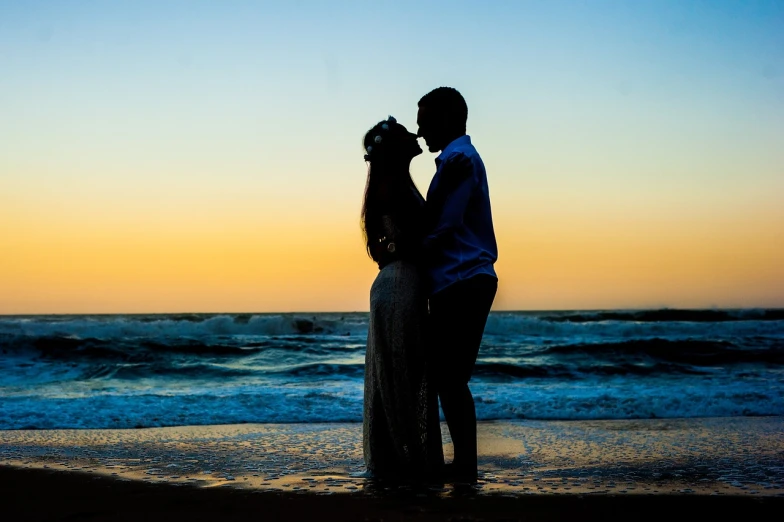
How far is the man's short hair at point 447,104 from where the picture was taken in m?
3.45

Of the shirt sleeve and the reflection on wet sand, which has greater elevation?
the shirt sleeve

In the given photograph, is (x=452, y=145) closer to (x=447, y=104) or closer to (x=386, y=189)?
(x=447, y=104)

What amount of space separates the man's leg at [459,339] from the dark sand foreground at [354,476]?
1.04 ft

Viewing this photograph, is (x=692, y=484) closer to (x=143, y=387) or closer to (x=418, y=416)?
(x=418, y=416)

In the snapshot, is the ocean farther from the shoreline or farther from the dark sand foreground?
the shoreline

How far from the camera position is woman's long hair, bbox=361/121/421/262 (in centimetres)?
341

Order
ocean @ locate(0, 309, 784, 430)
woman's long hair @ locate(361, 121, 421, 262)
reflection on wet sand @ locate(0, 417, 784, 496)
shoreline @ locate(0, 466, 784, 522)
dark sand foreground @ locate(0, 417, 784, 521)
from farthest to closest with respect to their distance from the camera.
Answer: ocean @ locate(0, 309, 784, 430) → reflection on wet sand @ locate(0, 417, 784, 496) → woman's long hair @ locate(361, 121, 421, 262) → dark sand foreground @ locate(0, 417, 784, 521) → shoreline @ locate(0, 466, 784, 522)

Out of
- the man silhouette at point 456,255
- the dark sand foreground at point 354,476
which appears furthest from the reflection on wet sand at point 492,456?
the man silhouette at point 456,255

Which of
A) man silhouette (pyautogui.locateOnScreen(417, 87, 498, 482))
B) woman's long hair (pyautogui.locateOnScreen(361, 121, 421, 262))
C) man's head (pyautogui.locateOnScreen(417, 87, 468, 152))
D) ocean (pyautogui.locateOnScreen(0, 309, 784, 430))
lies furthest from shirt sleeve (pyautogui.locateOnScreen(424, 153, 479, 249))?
ocean (pyautogui.locateOnScreen(0, 309, 784, 430))

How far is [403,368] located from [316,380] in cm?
755

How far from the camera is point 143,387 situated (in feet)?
32.9

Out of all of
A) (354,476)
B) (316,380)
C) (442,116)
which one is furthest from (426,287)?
(316,380)

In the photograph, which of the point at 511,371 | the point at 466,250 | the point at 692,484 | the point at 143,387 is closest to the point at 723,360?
the point at 511,371

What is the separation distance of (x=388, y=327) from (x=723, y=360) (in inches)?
517
